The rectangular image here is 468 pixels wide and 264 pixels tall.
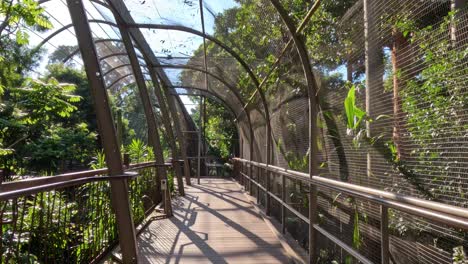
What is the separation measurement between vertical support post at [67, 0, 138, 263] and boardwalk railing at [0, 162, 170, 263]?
138mm

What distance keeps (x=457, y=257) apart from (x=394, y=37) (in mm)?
1214

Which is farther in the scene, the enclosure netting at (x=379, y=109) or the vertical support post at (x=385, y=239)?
the vertical support post at (x=385, y=239)

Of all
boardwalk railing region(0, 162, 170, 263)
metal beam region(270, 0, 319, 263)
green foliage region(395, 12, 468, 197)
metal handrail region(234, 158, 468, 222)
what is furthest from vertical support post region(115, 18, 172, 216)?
green foliage region(395, 12, 468, 197)

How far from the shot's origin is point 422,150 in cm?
204

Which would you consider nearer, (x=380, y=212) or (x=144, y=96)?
(x=380, y=212)

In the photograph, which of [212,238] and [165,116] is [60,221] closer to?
[212,238]

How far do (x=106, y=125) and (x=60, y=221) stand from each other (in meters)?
0.91

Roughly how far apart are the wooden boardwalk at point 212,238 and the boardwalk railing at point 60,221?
0.62 metres

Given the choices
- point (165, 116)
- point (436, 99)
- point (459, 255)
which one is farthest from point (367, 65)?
point (165, 116)

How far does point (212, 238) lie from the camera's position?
538cm

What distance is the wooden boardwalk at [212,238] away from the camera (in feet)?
14.4

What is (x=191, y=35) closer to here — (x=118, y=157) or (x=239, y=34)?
(x=239, y=34)

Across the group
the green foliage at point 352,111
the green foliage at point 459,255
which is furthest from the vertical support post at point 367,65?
the green foliage at point 459,255

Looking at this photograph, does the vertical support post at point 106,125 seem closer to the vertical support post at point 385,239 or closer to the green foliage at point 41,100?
the vertical support post at point 385,239
